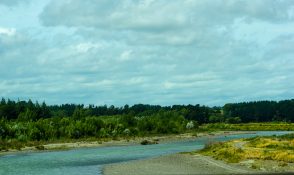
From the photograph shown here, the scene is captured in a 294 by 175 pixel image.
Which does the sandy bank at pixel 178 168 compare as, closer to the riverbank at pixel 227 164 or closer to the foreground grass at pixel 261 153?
the riverbank at pixel 227 164

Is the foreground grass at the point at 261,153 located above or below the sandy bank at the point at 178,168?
above

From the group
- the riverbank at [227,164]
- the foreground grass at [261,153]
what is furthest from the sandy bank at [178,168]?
the foreground grass at [261,153]

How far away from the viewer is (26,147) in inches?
4530

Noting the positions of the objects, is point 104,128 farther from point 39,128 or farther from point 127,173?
point 127,173

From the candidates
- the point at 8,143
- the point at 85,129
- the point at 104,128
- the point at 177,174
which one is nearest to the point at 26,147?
the point at 8,143

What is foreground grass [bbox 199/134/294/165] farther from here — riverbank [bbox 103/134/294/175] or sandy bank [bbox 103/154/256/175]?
sandy bank [bbox 103/154/256/175]

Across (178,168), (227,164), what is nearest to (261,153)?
(227,164)

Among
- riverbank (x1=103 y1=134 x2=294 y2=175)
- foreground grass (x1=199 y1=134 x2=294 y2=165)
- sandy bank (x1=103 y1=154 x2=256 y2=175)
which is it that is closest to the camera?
riverbank (x1=103 y1=134 x2=294 y2=175)

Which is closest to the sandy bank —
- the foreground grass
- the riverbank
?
the riverbank

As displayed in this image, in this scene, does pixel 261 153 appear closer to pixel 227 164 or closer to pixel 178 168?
pixel 227 164

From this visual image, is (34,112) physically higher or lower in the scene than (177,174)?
higher

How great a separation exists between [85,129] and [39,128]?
1826 centimetres

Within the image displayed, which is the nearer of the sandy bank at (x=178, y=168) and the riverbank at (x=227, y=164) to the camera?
the riverbank at (x=227, y=164)

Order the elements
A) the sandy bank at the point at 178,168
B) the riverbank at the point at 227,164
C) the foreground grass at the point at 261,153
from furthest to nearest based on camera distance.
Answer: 1. the foreground grass at the point at 261,153
2. the sandy bank at the point at 178,168
3. the riverbank at the point at 227,164
